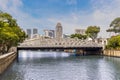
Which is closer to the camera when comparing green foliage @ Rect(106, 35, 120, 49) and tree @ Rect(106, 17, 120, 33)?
green foliage @ Rect(106, 35, 120, 49)

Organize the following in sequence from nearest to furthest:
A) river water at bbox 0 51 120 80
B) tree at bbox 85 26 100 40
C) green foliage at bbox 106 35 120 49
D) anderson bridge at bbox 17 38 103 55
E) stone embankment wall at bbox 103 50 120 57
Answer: river water at bbox 0 51 120 80
stone embankment wall at bbox 103 50 120 57
green foliage at bbox 106 35 120 49
anderson bridge at bbox 17 38 103 55
tree at bbox 85 26 100 40

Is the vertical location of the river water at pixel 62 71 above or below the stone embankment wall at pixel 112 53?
below

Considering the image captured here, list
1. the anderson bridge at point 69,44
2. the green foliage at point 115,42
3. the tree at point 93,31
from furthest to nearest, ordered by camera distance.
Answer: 1. the tree at point 93,31
2. the anderson bridge at point 69,44
3. the green foliage at point 115,42

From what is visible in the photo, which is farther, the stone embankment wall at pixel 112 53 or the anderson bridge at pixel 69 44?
the anderson bridge at pixel 69 44

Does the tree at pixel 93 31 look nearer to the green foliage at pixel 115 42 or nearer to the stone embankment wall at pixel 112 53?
the stone embankment wall at pixel 112 53

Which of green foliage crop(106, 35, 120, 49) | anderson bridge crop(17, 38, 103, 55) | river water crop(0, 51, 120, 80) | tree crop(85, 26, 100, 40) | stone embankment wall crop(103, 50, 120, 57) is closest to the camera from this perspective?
river water crop(0, 51, 120, 80)

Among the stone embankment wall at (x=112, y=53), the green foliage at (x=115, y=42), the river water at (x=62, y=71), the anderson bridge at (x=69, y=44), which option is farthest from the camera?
the anderson bridge at (x=69, y=44)

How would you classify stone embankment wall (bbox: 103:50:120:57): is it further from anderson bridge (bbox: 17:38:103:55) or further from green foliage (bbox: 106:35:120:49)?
anderson bridge (bbox: 17:38:103:55)

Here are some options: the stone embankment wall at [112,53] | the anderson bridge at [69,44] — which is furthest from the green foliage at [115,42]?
the anderson bridge at [69,44]

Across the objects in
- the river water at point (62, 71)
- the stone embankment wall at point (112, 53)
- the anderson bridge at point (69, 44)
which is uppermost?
the anderson bridge at point (69, 44)

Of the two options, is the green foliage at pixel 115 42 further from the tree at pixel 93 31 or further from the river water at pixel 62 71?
the river water at pixel 62 71

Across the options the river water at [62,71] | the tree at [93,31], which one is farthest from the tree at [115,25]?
the river water at [62,71]

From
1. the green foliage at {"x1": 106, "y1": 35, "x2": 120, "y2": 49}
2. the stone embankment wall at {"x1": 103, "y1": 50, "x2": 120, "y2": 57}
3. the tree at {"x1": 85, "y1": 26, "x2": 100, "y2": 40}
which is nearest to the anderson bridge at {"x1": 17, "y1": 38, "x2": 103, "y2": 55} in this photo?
the stone embankment wall at {"x1": 103, "y1": 50, "x2": 120, "y2": 57}

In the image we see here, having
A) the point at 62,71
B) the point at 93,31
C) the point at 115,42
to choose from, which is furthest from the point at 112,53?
the point at 62,71
